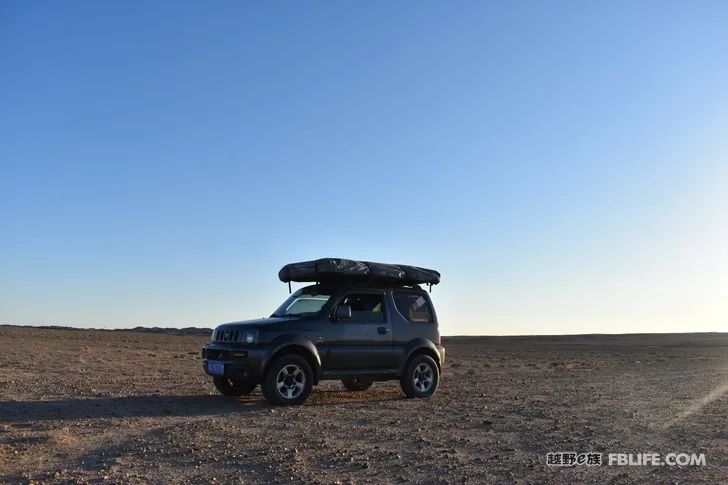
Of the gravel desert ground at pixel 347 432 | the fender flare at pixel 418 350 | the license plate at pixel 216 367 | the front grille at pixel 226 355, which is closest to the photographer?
the gravel desert ground at pixel 347 432

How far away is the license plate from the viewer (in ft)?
37.2

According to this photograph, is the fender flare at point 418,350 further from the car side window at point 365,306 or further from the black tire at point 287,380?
the black tire at point 287,380

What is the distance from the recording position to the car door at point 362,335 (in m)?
11.9

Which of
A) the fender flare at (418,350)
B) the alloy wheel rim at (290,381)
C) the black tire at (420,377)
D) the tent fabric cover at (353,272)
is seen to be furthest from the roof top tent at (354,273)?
the alloy wheel rim at (290,381)

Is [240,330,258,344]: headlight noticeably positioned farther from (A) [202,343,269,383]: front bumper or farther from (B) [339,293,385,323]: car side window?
(B) [339,293,385,323]: car side window

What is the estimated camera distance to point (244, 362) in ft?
36.3

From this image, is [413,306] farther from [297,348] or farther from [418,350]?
[297,348]

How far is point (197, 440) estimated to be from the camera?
8.05m

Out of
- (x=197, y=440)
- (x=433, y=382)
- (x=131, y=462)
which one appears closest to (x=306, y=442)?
(x=197, y=440)

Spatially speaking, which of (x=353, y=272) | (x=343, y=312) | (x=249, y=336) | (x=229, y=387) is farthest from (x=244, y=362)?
(x=353, y=272)

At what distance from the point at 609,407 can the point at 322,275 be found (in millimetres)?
5133

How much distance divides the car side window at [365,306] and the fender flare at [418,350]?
0.73 m

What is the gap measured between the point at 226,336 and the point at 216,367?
52 centimetres

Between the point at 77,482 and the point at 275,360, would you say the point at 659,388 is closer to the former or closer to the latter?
the point at 275,360
